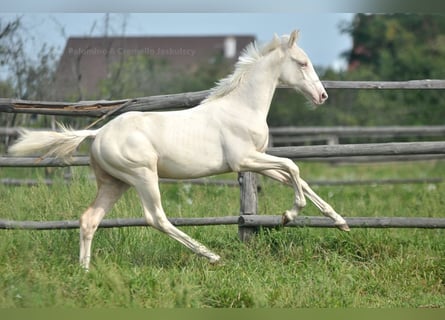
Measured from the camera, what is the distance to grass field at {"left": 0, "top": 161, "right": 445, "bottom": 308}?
531cm

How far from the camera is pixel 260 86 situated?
625 cm

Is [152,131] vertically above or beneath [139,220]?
above

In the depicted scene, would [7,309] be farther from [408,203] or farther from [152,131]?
[408,203]

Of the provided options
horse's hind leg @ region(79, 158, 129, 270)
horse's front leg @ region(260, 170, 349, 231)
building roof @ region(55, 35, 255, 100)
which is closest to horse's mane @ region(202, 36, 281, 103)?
horse's front leg @ region(260, 170, 349, 231)

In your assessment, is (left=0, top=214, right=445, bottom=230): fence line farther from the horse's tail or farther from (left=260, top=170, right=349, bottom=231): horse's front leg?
the horse's tail

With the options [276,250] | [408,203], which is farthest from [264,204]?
[408,203]

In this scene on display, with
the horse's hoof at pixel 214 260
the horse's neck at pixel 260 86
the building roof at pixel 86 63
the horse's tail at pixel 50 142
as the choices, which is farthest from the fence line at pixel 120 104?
the building roof at pixel 86 63

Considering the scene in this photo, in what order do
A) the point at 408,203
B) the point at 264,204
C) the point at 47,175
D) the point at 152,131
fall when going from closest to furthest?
the point at 152,131, the point at 264,204, the point at 408,203, the point at 47,175

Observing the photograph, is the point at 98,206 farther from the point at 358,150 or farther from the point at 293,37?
the point at 358,150

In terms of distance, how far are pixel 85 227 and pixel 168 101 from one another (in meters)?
1.59

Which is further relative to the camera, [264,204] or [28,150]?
[264,204]

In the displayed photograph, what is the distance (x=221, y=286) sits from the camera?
5605mm

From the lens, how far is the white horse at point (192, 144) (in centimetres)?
596

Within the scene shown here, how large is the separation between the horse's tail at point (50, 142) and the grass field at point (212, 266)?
773 mm
